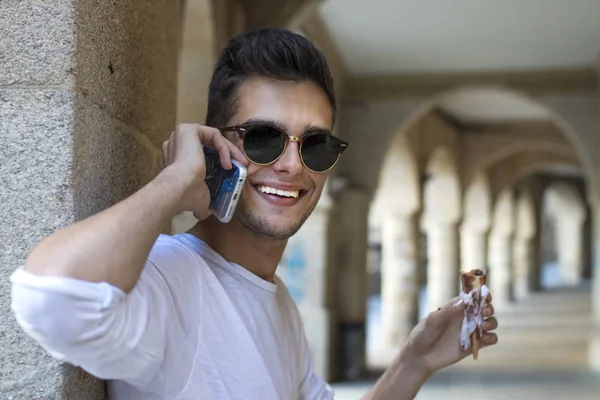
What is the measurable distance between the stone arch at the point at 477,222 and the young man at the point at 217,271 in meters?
15.4

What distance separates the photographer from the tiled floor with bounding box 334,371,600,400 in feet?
25.0

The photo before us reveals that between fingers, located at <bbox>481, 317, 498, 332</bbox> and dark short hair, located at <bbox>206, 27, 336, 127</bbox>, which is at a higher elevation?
dark short hair, located at <bbox>206, 27, 336, 127</bbox>

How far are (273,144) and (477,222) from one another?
1646 centimetres

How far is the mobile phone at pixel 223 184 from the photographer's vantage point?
3.88ft

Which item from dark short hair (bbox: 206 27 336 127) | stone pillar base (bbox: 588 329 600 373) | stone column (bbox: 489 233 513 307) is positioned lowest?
stone pillar base (bbox: 588 329 600 373)


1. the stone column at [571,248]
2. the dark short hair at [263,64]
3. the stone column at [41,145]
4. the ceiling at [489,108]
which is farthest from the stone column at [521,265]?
the stone column at [41,145]

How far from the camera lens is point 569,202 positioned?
1082 inches

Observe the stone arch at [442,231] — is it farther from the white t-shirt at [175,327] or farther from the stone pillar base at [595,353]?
the white t-shirt at [175,327]

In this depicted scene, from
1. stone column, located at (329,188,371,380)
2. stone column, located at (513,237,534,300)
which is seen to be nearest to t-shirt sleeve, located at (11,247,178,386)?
stone column, located at (329,188,371,380)

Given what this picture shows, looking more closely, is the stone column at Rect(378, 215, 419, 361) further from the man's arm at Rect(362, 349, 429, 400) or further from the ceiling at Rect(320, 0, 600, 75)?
the man's arm at Rect(362, 349, 429, 400)

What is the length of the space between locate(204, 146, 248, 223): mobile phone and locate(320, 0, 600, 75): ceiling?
498 cm

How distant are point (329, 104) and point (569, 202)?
2792 centimetres

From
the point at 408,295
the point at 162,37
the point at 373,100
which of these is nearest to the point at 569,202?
the point at 408,295

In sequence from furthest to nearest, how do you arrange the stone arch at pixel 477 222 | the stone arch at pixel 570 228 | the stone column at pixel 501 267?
1. the stone arch at pixel 570 228
2. the stone column at pixel 501 267
3. the stone arch at pixel 477 222
